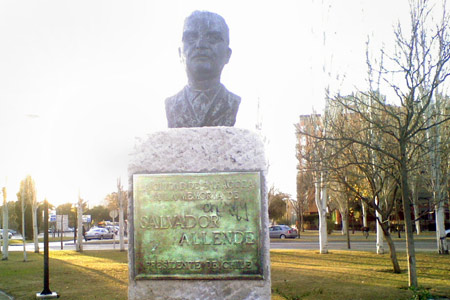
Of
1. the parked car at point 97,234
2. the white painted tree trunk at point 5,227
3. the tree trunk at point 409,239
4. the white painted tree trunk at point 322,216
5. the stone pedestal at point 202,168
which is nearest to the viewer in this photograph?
the stone pedestal at point 202,168

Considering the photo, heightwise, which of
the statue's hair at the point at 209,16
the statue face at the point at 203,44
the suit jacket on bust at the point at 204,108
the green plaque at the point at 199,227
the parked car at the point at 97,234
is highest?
the statue's hair at the point at 209,16

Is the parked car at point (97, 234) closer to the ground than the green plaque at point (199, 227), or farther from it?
closer to the ground

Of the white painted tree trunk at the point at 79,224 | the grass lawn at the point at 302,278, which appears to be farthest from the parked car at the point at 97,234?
the grass lawn at the point at 302,278

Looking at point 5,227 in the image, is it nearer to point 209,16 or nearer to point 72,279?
point 72,279

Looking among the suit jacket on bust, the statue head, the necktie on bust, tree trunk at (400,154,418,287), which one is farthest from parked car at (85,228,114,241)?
the statue head

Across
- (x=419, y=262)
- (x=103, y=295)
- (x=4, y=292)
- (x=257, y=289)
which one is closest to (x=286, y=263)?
(x=419, y=262)

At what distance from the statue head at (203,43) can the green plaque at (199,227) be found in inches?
49.1

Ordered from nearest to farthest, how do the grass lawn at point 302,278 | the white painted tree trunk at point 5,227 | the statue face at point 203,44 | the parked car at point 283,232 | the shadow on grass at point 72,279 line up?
the statue face at point 203,44, the grass lawn at point 302,278, the shadow on grass at point 72,279, the white painted tree trunk at point 5,227, the parked car at point 283,232

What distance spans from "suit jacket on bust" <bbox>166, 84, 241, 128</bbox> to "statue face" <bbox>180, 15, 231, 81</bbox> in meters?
0.25

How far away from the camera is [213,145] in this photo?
4180 millimetres

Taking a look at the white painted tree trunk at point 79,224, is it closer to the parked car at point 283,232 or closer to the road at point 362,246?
the road at point 362,246

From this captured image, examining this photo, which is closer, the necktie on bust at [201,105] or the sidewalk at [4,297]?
the necktie on bust at [201,105]

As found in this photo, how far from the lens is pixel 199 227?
13.3 ft

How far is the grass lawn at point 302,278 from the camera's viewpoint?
10.0m
